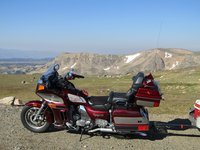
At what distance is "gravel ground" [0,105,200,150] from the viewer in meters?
9.25

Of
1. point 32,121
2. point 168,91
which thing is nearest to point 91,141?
point 32,121

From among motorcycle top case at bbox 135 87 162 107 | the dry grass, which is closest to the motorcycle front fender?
motorcycle top case at bbox 135 87 162 107

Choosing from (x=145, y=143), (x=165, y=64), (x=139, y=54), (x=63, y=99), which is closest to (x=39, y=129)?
(x=63, y=99)

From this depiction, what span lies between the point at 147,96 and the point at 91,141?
1831mm

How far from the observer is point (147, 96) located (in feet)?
31.4

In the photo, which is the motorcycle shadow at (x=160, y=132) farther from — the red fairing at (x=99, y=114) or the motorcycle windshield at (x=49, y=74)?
the motorcycle windshield at (x=49, y=74)

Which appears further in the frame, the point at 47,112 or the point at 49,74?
the point at 47,112

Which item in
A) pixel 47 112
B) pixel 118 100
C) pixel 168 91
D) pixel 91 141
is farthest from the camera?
pixel 168 91

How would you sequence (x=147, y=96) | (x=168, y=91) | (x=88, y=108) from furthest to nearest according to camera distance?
(x=168, y=91)
(x=88, y=108)
(x=147, y=96)

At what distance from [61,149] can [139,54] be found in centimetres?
19151

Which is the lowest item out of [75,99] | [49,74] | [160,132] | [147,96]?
[160,132]

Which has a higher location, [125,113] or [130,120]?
[125,113]

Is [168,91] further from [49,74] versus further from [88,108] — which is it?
[49,74]

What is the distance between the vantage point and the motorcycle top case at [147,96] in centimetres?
957
